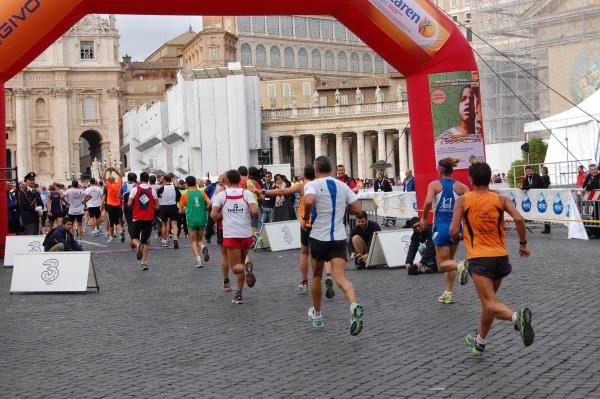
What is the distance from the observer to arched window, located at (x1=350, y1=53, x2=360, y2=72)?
117 metres

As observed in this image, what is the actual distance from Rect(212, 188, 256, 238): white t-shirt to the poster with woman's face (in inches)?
339

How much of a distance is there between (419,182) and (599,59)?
25429 mm

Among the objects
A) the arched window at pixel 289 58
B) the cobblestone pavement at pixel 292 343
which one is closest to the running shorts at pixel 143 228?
the cobblestone pavement at pixel 292 343

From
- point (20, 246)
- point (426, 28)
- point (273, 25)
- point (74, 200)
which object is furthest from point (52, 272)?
point (273, 25)

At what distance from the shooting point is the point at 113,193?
2519cm

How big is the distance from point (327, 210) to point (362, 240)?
648cm

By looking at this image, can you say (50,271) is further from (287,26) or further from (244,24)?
(287,26)

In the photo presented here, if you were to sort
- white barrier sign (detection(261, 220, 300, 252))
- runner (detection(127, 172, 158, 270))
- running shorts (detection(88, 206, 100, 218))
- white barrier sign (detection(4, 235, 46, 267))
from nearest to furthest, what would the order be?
runner (detection(127, 172, 158, 270)), white barrier sign (detection(4, 235, 46, 267)), white barrier sign (detection(261, 220, 300, 252)), running shorts (detection(88, 206, 100, 218))

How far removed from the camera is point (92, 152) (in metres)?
114

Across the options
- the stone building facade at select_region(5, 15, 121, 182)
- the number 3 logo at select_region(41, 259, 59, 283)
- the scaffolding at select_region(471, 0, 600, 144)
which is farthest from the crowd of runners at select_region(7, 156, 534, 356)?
the stone building facade at select_region(5, 15, 121, 182)

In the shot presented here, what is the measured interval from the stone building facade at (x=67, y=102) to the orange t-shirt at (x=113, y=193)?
77.4 meters

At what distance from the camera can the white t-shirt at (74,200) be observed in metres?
26.3

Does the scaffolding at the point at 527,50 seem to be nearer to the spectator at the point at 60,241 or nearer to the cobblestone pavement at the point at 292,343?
the spectator at the point at 60,241

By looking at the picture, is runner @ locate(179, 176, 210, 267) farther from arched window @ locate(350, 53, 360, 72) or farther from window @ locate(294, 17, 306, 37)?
arched window @ locate(350, 53, 360, 72)
